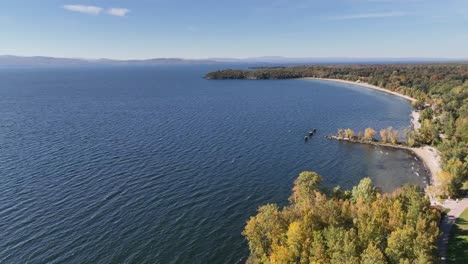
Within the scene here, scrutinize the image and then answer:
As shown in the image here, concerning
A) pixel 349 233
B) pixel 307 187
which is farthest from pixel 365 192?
pixel 349 233

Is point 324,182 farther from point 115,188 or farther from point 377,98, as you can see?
point 377,98

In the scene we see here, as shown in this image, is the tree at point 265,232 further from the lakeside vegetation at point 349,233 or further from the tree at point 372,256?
the tree at point 372,256

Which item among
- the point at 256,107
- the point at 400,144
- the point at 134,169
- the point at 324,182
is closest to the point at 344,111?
the point at 256,107

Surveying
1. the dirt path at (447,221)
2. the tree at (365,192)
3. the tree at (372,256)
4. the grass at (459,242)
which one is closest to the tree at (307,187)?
the tree at (365,192)

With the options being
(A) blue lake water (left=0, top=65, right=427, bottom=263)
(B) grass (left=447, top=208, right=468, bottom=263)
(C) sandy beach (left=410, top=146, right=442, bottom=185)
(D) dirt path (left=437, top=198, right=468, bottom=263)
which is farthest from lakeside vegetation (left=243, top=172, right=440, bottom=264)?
(C) sandy beach (left=410, top=146, right=442, bottom=185)

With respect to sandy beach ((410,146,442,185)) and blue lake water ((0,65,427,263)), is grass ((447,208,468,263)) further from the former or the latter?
sandy beach ((410,146,442,185))
